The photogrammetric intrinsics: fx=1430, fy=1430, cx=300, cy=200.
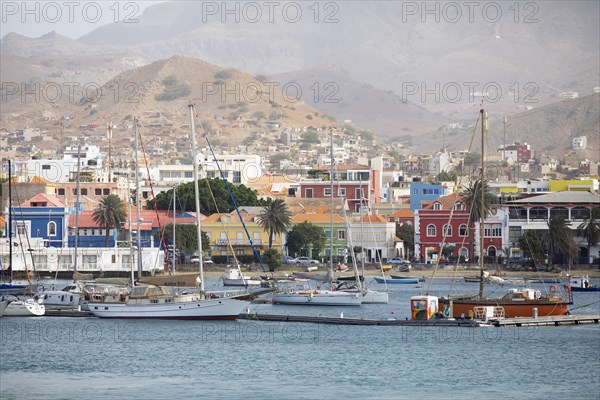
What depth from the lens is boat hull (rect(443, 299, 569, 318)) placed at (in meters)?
61.7

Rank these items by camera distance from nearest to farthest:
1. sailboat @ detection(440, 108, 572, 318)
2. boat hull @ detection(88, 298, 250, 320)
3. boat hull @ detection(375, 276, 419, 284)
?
boat hull @ detection(88, 298, 250, 320) → sailboat @ detection(440, 108, 572, 318) → boat hull @ detection(375, 276, 419, 284)

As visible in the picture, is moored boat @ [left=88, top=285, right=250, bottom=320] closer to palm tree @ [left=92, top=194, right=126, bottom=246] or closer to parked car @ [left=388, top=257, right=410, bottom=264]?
palm tree @ [left=92, top=194, right=126, bottom=246]

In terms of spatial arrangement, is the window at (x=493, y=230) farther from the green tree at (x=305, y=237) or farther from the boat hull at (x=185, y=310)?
the boat hull at (x=185, y=310)

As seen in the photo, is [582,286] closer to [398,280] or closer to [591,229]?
[398,280]

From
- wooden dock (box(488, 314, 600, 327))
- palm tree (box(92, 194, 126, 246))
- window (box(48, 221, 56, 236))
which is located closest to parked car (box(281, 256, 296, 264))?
palm tree (box(92, 194, 126, 246))

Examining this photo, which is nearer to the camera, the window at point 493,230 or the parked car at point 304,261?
the parked car at point 304,261

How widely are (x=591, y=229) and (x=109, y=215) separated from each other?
3598cm

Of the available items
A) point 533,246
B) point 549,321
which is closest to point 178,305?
point 549,321

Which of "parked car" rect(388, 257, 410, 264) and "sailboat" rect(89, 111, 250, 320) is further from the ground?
"parked car" rect(388, 257, 410, 264)

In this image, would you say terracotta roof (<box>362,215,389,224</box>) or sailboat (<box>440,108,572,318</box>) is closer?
sailboat (<box>440,108,572,318</box>)

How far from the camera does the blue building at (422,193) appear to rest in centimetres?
13700

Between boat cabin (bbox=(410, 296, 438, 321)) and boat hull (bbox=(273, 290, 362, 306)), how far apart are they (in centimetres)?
1267

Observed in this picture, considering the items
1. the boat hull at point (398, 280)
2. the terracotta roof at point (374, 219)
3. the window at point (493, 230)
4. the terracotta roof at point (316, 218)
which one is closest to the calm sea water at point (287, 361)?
the boat hull at point (398, 280)

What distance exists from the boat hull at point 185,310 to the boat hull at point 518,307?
9219mm
